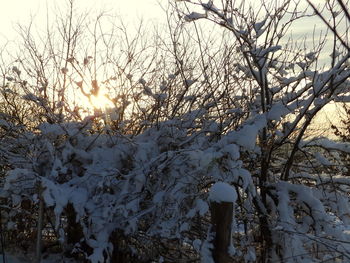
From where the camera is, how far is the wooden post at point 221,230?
8.70 ft

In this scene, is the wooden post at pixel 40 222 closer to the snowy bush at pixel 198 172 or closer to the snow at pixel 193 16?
the snowy bush at pixel 198 172

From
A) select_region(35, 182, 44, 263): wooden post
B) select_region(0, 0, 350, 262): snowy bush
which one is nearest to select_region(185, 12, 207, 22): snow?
select_region(0, 0, 350, 262): snowy bush

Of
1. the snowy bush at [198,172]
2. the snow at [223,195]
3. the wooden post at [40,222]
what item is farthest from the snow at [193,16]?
the wooden post at [40,222]

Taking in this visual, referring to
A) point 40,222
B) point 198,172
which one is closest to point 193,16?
point 198,172

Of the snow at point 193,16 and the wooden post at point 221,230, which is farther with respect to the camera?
the snow at point 193,16

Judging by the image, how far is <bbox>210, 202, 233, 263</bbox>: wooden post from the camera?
2.65 m

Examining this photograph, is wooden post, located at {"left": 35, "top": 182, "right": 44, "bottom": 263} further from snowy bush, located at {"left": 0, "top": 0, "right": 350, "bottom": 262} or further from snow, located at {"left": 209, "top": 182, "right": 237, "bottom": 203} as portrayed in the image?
snow, located at {"left": 209, "top": 182, "right": 237, "bottom": 203}

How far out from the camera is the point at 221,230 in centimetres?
267

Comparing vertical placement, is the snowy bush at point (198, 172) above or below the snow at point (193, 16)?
below

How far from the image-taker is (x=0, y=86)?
687 cm

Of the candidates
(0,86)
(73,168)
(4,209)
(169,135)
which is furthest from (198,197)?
(0,86)

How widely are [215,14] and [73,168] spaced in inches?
84.4

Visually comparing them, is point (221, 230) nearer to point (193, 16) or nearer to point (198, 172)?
point (198, 172)

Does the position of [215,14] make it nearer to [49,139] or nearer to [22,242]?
[49,139]
